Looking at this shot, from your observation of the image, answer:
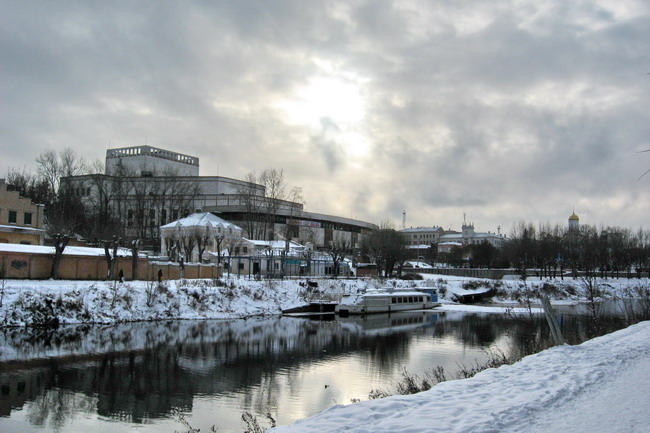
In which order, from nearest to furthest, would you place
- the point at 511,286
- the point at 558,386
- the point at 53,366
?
the point at 558,386, the point at 53,366, the point at 511,286

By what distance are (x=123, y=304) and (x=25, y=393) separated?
23479mm

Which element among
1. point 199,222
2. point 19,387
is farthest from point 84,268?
point 199,222

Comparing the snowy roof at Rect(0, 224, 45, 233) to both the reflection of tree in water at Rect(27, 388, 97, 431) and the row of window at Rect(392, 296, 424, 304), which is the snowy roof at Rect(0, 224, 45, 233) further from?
the reflection of tree in water at Rect(27, 388, 97, 431)

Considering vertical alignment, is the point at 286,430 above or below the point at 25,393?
above

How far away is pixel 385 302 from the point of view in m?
59.7

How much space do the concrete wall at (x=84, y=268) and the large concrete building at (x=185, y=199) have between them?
1462 inches

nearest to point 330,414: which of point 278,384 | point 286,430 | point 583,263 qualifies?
point 286,430

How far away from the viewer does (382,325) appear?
47438 mm

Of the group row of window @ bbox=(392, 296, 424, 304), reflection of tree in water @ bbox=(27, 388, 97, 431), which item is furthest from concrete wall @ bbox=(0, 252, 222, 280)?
reflection of tree in water @ bbox=(27, 388, 97, 431)

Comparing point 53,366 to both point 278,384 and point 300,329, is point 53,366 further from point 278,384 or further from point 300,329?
point 300,329

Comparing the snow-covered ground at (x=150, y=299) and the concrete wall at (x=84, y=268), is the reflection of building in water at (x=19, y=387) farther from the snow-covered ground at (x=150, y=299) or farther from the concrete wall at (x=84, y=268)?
the concrete wall at (x=84, y=268)

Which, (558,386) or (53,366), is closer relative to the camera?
(558,386)

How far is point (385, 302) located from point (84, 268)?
29898 mm

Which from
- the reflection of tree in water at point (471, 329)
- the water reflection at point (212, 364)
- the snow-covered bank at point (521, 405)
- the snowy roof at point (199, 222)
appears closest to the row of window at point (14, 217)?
the snowy roof at point (199, 222)
